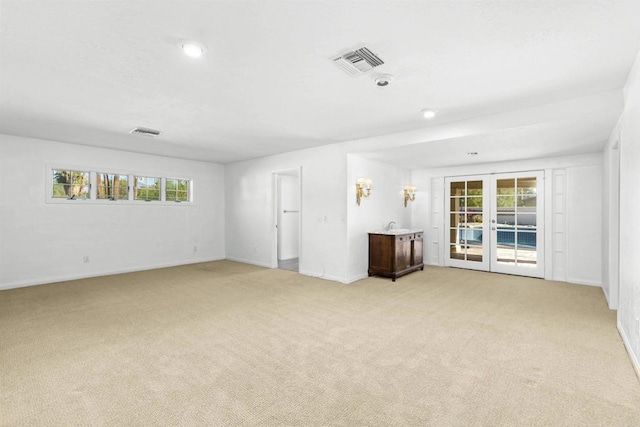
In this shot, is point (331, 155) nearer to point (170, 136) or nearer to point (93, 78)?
point (170, 136)

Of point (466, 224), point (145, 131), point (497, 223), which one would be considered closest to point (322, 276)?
point (466, 224)

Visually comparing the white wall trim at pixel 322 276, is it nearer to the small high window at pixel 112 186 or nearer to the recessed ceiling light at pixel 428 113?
the recessed ceiling light at pixel 428 113

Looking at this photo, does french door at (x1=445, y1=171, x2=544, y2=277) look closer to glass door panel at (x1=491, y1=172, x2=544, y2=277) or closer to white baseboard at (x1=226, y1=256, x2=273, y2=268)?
glass door panel at (x1=491, y1=172, x2=544, y2=277)

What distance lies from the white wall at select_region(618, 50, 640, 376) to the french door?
2.76 meters

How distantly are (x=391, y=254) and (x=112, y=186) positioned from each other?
5.60 m

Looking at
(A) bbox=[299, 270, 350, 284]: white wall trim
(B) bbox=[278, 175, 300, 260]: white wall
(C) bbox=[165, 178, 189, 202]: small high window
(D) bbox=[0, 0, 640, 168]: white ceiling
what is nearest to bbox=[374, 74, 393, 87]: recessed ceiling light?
(D) bbox=[0, 0, 640, 168]: white ceiling

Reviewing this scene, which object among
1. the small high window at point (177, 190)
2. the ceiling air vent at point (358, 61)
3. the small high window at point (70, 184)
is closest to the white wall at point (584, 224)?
the ceiling air vent at point (358, 61)

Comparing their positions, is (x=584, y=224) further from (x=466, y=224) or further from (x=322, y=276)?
(x=322, y=276)

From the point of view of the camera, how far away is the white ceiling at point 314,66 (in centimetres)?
189

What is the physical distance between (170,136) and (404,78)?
3870mm

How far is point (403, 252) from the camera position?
19.0 ft

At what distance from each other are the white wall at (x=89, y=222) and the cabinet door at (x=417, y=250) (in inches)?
190

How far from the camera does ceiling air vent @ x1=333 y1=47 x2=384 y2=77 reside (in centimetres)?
235

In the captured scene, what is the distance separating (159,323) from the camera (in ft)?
11.4
